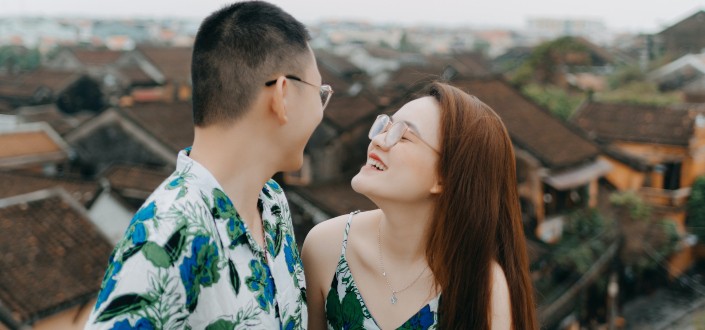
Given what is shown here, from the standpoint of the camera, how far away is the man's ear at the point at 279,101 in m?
2.23

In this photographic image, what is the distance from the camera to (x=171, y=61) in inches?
1410

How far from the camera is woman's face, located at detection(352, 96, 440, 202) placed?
252cm

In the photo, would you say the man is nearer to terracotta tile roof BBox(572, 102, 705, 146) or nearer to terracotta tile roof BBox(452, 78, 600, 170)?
terracotta tile roof BBox(452, 78, 600, 170)

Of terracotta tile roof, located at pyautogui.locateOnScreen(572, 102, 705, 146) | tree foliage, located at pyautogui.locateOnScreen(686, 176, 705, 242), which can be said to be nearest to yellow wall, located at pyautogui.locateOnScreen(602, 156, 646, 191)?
terracotta tile roof, located at pyautogui.locateOnScreen(572, 102, 705, 146)

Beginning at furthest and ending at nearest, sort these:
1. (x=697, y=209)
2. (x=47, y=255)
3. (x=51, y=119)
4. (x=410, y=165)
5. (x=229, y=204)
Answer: (x=51, y=119), (x=697, y=209), (x=47, y=255), (x=410, y=165), (x=229, y=204)

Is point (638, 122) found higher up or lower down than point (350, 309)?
lower down

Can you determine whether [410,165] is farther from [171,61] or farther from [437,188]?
[171,61]

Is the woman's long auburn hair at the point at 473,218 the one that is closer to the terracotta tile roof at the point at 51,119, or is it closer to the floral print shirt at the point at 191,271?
the floral print shirt at the point at 191,271

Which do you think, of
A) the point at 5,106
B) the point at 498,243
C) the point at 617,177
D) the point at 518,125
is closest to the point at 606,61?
the point at 617,177

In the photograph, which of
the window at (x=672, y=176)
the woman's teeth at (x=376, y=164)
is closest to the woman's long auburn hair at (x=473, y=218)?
the woman's teeth at (x=376, y=164)

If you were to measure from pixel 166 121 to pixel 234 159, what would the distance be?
52.5 feet

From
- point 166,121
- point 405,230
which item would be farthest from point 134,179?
point 405,230

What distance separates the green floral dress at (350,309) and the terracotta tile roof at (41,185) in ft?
33.6

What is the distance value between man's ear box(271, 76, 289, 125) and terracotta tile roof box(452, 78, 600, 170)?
11.3m
